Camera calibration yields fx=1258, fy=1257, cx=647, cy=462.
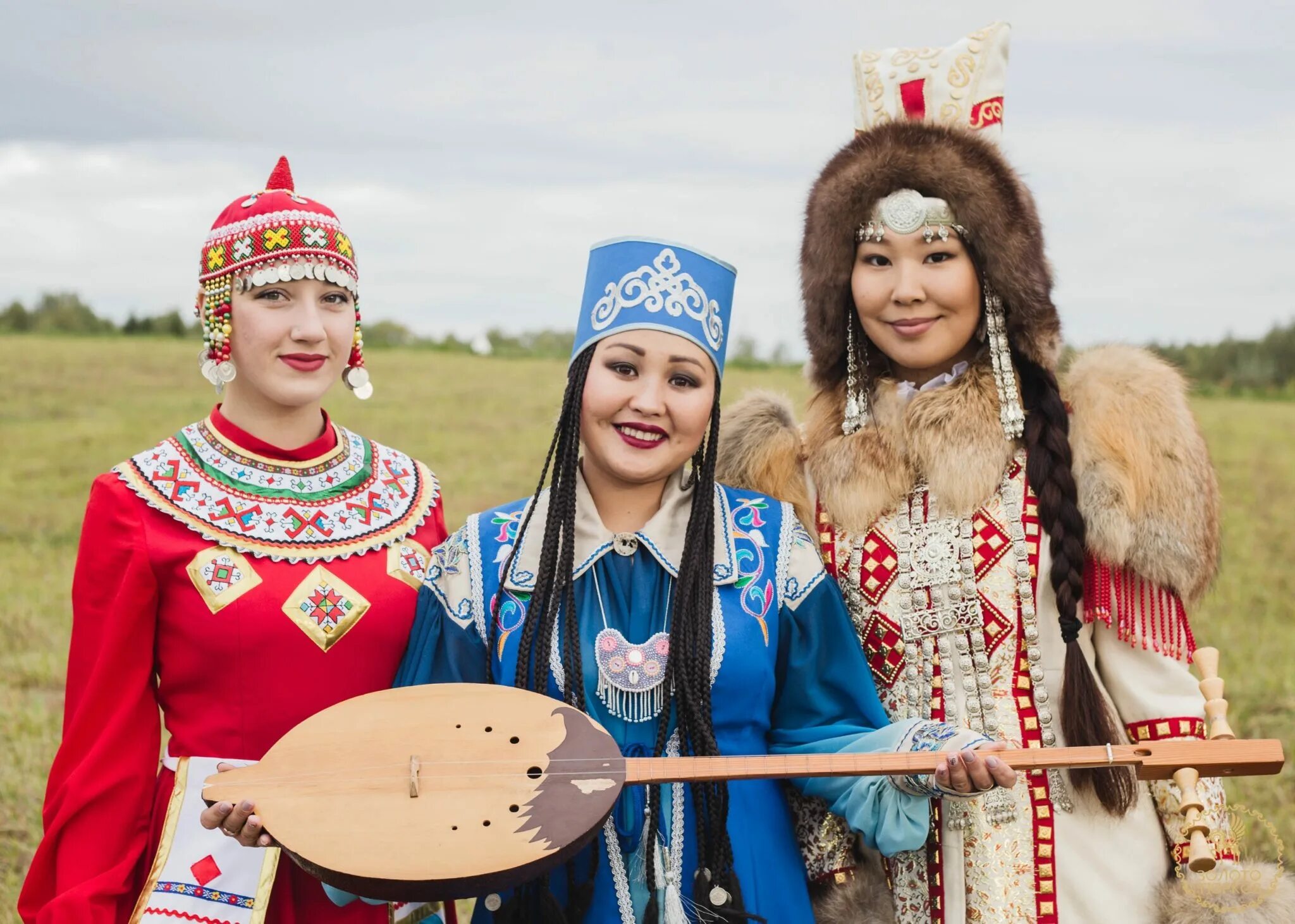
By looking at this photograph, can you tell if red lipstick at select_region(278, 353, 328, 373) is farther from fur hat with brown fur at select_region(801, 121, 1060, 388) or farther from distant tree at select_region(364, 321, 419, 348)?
distant tree at select_region(364, 321, 419, 348)

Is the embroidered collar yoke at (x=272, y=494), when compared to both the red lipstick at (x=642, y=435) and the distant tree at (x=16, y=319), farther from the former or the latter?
the distant tree at (x=16, y=319)

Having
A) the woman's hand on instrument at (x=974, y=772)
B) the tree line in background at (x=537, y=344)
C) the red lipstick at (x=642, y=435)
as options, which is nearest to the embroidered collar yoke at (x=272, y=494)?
the red lipstick at (x=642, y=435)

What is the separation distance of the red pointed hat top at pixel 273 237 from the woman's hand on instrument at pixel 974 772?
5.79 feet

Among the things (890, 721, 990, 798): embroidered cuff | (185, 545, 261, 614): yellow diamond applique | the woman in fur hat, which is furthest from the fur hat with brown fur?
(185, 545, 261, 614): yellow diamond applique

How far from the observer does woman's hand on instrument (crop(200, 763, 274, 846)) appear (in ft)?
7.73

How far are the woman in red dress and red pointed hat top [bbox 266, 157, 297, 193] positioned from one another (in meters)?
0.09

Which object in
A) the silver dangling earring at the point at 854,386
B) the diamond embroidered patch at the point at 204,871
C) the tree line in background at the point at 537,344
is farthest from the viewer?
the tree line in background at the point at 537,344

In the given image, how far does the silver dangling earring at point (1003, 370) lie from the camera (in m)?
2.82

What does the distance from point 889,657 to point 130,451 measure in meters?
8.79

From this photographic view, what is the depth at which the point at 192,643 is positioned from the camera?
9.11 feet

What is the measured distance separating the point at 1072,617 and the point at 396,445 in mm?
8466

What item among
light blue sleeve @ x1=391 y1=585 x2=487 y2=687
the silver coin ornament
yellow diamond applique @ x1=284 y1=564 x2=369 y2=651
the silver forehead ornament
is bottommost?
light blue sleeve @ x1=391 y1=585 x2=487 y2=687

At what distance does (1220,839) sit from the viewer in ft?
8.71

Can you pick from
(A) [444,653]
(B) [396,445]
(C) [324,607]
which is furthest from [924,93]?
(B) [396,445]
